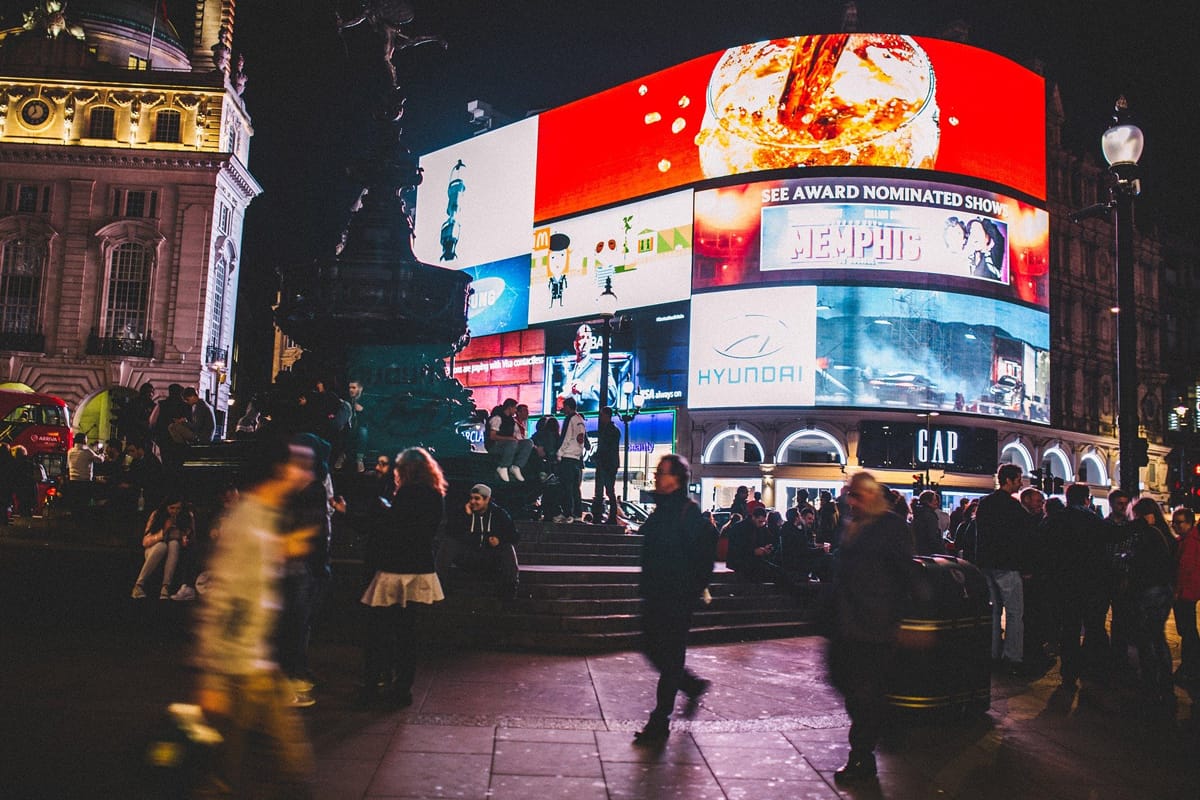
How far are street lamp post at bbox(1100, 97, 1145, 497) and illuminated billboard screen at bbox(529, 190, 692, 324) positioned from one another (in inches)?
1318

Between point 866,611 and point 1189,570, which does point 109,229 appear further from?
point 866,611

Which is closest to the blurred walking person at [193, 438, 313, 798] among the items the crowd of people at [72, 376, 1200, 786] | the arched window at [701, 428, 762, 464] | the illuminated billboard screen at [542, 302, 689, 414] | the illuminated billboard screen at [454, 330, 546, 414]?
the crowd of people at [72, 376, 1200, 786]

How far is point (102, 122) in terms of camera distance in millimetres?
46875

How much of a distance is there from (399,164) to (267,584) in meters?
11.9

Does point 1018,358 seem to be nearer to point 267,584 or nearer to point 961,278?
point 961,278

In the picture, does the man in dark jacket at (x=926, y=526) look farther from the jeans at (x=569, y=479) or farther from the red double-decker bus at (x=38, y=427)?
the red double-decker bus at (x=38, y=427)

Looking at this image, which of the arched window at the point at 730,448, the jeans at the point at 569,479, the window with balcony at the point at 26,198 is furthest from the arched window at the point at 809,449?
the window with balcony at the point at 26,198

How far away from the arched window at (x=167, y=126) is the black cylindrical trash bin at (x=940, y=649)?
4823 cm

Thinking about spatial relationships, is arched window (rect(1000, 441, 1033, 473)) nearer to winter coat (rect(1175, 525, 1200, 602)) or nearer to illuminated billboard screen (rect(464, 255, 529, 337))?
illuminated billboard screen (rect(464, 255, 529, 337))

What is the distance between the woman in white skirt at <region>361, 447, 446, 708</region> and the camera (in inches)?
261

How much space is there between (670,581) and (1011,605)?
15.6 feet

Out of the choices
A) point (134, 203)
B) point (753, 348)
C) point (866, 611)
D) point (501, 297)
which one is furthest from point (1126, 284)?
point (134, 203)

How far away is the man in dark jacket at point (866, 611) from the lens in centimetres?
555

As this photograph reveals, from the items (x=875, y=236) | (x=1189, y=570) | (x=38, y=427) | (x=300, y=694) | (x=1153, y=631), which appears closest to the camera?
(x=300, y=694)
